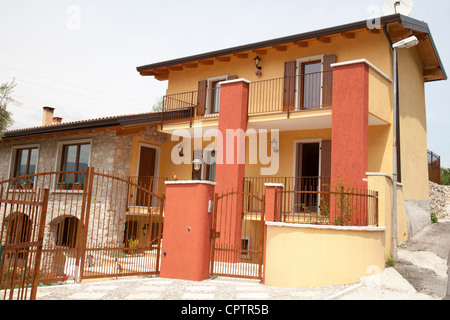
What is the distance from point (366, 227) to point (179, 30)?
27.0 feet

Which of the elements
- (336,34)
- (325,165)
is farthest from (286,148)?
(336,34)

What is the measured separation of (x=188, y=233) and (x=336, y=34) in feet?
25.6

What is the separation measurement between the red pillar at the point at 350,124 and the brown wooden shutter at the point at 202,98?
243 inches

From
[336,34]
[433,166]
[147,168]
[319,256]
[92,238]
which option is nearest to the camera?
[319,256]

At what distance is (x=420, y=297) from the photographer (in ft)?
23.5

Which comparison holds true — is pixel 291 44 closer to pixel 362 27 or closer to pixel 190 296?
pixel 362 27

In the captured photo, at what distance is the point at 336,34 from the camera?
39.3 ft

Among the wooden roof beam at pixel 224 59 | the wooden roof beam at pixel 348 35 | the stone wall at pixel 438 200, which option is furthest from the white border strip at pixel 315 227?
the stone wall at pixel 438 200

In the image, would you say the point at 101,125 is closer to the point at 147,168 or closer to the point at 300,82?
the point at 147,168

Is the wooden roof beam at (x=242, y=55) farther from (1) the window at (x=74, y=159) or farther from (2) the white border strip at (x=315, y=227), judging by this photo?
(2) the white border strip at (x=315, y=227)

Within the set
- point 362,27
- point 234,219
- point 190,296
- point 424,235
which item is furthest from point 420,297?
point 362,27

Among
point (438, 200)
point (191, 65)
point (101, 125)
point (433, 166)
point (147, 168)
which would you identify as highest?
point (191, 65)

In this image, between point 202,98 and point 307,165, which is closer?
point 307,165

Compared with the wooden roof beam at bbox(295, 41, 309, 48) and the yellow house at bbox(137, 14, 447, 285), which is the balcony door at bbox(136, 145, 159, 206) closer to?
the yellow house at bbox(137, 14, 447, 285)
